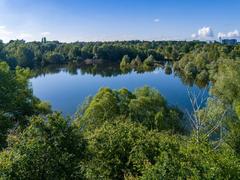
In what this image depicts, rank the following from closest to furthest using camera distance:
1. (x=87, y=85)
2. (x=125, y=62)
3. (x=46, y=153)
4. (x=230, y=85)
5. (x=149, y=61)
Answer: (x=46, y=153) → (x=230, y=85) → (x=87, y=85) → (x=149, y=61) → (x=125, y=62)

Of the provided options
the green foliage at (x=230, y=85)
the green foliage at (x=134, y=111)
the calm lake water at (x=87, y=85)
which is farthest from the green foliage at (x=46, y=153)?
the calm lake water at (x=87, y=85)

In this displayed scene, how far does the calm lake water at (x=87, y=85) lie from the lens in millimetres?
49344

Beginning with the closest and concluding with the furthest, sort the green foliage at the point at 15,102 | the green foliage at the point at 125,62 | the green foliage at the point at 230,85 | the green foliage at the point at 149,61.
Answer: the green foliage at the point at 15,102 < the green foliage at the point at 230,85 < the green foliage at the point at 149,61 < the green foliage at the point at 125,62

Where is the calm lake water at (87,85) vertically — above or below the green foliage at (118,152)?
below

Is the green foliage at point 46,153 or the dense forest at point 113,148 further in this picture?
the green foliage at point 46,153

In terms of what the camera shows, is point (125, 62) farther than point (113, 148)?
Yes

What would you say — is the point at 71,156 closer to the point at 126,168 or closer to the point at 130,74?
the point at 126,168

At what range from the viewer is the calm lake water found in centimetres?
4934

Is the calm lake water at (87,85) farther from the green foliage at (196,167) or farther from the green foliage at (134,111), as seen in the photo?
the green foliage at (196,167)

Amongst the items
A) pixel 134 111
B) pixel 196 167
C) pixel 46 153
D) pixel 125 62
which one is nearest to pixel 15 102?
pixel 134 111

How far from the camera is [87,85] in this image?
66438 millimetres

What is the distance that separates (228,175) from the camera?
33.1 ft

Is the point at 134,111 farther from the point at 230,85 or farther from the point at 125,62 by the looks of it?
the point at 125,62

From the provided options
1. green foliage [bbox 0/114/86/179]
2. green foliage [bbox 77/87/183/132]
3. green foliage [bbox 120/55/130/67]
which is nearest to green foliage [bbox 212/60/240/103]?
green foliage [bbox 77/87/183/132]
